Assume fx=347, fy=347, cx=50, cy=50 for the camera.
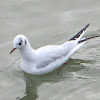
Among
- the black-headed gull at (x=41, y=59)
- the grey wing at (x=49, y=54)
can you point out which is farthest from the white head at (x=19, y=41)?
the grey wing at (x=49, y=54)

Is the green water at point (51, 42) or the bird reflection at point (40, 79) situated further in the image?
the bird reflection at point (40, 79)

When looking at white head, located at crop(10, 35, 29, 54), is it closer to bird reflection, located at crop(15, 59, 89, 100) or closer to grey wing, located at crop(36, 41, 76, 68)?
grey wing, located at crop(36, 41, 76, 68)

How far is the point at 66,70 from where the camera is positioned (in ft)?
28.7

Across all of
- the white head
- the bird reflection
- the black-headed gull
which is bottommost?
the bird reflection

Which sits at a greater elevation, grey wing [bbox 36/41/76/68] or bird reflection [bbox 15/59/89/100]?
grey wing [bbox 36/41/76/68]

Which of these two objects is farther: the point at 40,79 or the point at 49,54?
the point at 40,79

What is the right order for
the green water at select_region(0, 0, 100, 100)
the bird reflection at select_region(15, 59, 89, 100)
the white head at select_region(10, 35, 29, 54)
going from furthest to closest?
the bird reflection at select_region(15, 59, 89, 100)
the green water at select_region(0, 0, 100, 100)
the white head at select_region(10, 35, 29, 54)

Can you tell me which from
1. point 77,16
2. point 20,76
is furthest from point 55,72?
point 77,16

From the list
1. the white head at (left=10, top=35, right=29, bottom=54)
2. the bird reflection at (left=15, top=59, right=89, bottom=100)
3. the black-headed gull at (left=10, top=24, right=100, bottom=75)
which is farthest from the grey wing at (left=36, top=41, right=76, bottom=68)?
the white head at (left=10, top=35, right=29, bottom=54)

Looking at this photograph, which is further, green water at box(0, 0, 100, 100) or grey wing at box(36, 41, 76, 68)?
grey wing at box(36, 41, 76, 68)

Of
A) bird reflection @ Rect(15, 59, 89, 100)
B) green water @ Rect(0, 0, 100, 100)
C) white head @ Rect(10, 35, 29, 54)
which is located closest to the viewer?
white head @ Rect(10, 35, 29, 54)

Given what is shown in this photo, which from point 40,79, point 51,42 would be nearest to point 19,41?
point 40,79

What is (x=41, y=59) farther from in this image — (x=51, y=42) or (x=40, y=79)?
(x=51, y=42)

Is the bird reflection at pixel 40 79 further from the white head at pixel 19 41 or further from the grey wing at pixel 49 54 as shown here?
the white head at pixel 19 41
